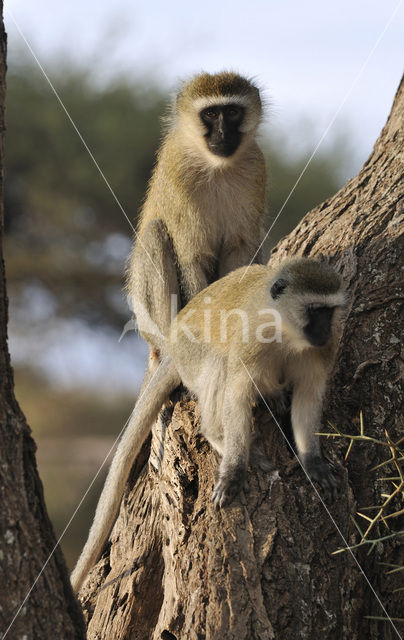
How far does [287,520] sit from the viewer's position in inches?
123

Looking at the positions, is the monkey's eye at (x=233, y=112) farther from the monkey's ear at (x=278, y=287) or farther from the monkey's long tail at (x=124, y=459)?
the monkey's long tail at (x=124, y=459)

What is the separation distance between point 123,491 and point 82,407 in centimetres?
470

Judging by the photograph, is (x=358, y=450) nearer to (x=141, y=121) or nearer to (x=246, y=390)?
(x=246, y=390)

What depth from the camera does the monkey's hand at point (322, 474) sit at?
10.8 ft

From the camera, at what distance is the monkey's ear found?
11.8 ft

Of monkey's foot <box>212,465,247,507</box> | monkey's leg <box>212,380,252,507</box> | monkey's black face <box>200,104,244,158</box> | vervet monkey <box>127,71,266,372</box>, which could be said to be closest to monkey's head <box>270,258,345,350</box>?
monkey's leg <box>212,380,252,507</box>

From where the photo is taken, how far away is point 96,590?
423 centimetres

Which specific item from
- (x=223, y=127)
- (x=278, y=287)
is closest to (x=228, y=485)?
(x=278, y=287)

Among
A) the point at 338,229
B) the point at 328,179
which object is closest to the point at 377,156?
the point at 338,229

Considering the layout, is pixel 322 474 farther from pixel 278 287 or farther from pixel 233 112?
pixel 233 112

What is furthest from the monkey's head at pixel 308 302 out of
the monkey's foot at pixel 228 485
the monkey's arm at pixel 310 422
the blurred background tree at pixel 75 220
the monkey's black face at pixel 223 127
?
the blurred background tree at pixel 75 220

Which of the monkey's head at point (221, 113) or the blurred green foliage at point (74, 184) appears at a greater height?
the blurred green foliage at point (74, 184)

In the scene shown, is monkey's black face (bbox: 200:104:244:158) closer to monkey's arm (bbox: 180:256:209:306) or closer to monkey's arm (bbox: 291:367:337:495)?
monkey's arm (bbox: 180:256:209:306)

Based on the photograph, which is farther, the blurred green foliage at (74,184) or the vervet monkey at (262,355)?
the blurred green foliage at (74,184)
